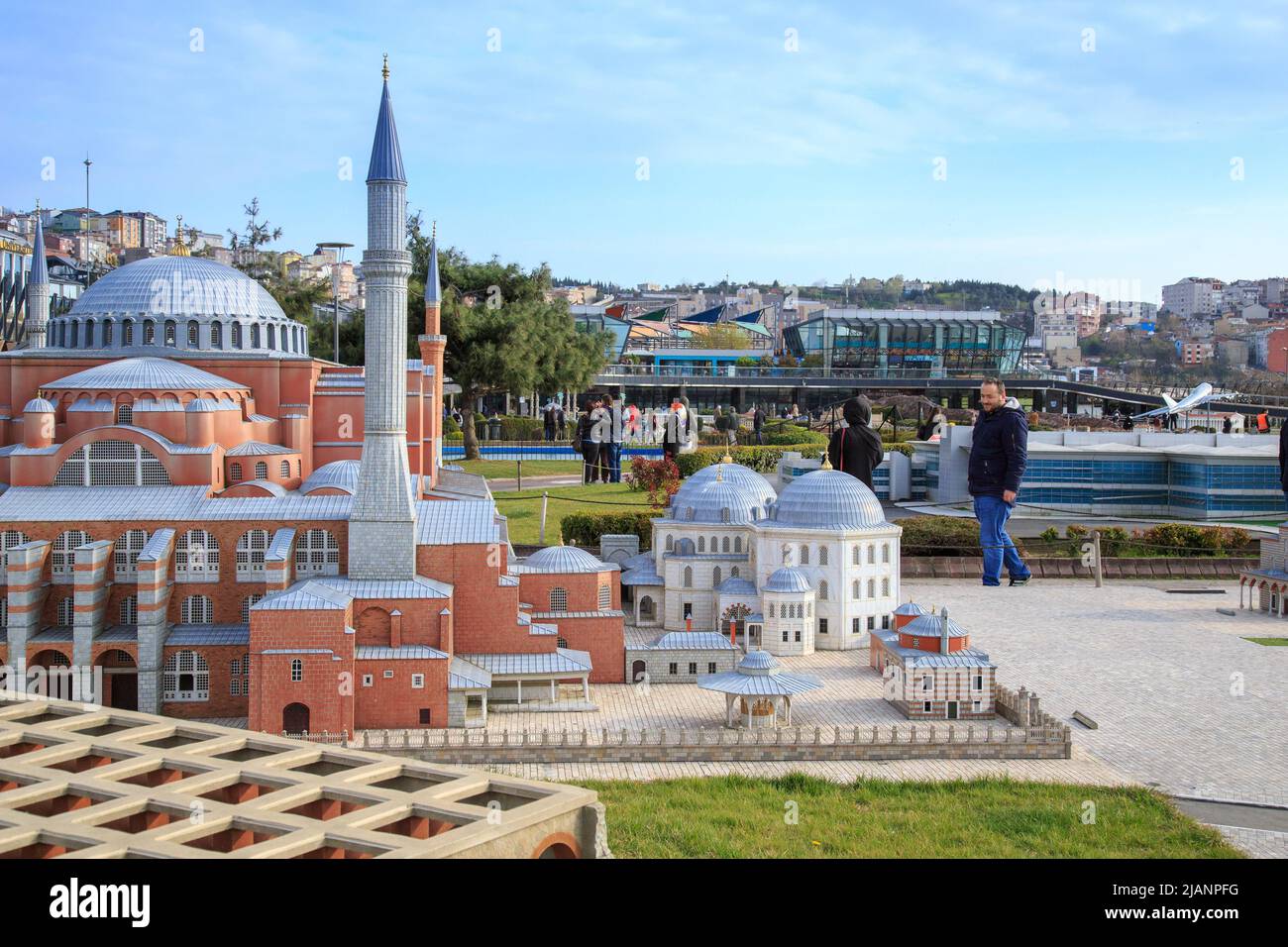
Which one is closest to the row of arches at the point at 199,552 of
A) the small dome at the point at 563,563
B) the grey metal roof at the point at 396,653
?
the grey metal roof at the point at 396,653

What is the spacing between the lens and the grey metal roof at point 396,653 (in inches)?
1145

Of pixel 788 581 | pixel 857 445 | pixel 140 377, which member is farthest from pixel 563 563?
pixel 857 445

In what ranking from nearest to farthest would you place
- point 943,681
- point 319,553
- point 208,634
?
point 208,634 → point 943,681 → point 319,553

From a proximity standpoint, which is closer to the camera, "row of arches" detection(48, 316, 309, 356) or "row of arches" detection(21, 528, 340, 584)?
"row of arches" detection(21, 528, 340, 584)

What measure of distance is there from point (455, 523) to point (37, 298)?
20954 millimetres

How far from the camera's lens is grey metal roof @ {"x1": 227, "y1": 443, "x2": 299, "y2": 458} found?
117 ft

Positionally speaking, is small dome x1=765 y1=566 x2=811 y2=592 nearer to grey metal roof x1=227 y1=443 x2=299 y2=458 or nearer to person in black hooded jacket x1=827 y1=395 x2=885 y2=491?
grey metal roof x1=227 y1=443 x2=299 y2=458

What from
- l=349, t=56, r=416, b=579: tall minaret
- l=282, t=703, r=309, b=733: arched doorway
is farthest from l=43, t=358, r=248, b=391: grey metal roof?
l=282, t=703, r=309, b=733: arched doorway

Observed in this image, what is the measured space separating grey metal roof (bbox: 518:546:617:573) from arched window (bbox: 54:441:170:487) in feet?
31.4

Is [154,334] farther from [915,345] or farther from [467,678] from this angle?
[915,345]

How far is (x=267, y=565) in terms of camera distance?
98.2 feet

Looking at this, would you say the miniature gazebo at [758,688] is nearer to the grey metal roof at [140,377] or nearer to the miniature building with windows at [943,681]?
the miniature building with windows at [943,681]

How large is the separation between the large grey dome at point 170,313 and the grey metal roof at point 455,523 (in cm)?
980
